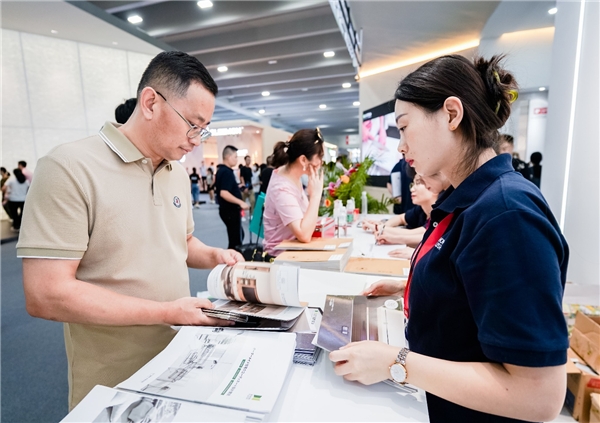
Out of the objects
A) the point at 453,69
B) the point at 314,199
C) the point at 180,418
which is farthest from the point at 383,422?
the point at 314,199

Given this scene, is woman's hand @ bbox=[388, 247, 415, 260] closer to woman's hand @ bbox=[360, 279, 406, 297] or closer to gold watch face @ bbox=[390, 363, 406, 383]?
woman's hand @ bbox=[360, 279, 406, 297]

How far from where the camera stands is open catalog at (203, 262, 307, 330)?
83 centimetres

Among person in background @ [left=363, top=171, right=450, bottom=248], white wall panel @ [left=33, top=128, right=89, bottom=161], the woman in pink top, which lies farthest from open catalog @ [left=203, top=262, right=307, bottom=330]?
white wall panel @ [left=33, top=128, right=89, bottom=161]

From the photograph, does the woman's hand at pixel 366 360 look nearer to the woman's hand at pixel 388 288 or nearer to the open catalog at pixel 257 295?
the open catalog at pixel 257 295

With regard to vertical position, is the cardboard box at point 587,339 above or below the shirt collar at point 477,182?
below

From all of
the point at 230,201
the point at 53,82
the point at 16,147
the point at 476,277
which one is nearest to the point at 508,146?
the point at 476,277

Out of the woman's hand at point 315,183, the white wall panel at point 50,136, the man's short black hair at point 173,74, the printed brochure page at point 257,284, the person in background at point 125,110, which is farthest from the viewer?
the white wall panel at point 50,136

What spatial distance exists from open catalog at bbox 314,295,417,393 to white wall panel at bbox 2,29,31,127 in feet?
25.8

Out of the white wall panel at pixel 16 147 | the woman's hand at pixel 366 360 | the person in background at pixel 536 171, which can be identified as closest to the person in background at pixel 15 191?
the white wall panel at pixel 16 147

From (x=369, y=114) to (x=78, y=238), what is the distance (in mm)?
6786

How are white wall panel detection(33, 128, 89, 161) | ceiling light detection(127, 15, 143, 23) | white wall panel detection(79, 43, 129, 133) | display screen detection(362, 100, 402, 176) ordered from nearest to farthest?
ceiling light detection(127, 15, 143, 23) < display screen detection(362, 100, 402, 176) < white wall panel detection(33, 128, 89, 161) < white wall panel detection(79, 43, 129, 133)

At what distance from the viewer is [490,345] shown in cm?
51

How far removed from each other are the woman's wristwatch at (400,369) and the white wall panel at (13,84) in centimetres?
814

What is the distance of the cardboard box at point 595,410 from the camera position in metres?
1.43
